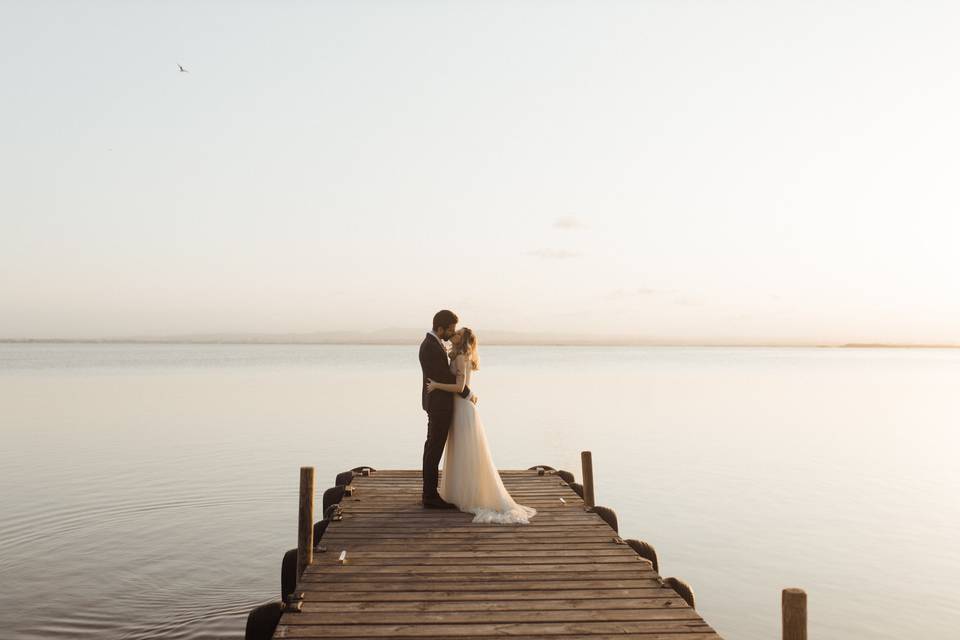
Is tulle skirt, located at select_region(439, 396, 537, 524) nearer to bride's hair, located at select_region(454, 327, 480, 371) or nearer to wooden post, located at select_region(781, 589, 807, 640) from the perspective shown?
bride's hair, located at select_region(454, 327, 480, 371)

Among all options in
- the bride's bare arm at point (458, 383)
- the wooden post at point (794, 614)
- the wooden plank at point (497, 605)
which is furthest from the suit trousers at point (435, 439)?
the wooden post at point (794, 614)

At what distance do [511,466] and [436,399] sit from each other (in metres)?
14.2

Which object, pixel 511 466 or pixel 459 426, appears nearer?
pixel 459 426

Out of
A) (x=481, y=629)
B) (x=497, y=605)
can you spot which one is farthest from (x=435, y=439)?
(x=481, y=629)

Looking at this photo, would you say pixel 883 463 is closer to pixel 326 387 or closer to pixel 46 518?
pixel 46 518

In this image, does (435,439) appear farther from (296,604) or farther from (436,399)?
(296,604)

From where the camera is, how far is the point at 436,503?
1098cm

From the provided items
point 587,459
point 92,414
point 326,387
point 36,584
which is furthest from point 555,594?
point 326,387

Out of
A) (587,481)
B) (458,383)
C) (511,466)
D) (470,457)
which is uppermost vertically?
(458,383)

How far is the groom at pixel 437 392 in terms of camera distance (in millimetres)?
10102

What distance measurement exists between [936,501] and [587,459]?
1357 cm

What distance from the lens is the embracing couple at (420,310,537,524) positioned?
10125mm

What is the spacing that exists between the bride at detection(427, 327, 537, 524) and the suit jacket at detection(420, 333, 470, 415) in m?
0.08

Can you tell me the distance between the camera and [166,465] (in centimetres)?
2262
